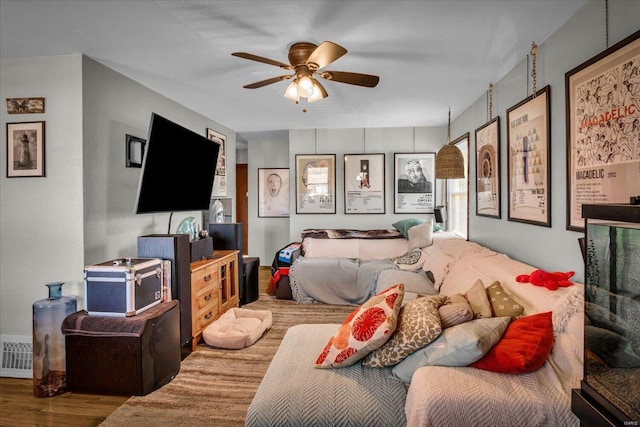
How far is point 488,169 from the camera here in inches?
128

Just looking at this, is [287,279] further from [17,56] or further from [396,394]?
[17,56]

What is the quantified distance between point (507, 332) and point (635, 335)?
0.62m

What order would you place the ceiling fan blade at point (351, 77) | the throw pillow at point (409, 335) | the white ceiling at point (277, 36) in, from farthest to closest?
the ceiling fan blade at point (351, 77) → the white ceiling at point (277, 36) → the throw pillow at point (409, 335)

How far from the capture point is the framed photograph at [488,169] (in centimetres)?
304

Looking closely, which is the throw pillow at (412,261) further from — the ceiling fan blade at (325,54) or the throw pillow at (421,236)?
the ceiling fan blade at (325,54)

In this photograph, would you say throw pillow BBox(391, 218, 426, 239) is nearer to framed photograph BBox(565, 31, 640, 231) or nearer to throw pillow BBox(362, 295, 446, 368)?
framed photograph BBox(565, 31, 640, 231)

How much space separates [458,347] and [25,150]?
3275 millimetres

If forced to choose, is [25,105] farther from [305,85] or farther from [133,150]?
[305,85]

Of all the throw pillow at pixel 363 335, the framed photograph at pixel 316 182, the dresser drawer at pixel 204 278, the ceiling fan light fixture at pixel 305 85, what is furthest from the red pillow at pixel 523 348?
the framed photograph at pixel 316 182

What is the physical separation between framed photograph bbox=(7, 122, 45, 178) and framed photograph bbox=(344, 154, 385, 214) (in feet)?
12.3

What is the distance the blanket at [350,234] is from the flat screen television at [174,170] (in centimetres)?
179

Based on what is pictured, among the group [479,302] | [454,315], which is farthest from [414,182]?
[454,315]

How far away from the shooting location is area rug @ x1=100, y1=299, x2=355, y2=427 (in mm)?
2010

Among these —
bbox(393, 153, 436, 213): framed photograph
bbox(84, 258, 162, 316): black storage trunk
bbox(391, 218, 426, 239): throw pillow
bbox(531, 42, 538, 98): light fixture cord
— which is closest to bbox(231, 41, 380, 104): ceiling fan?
bbox(531, 42, 538, 98): light fixture cord
